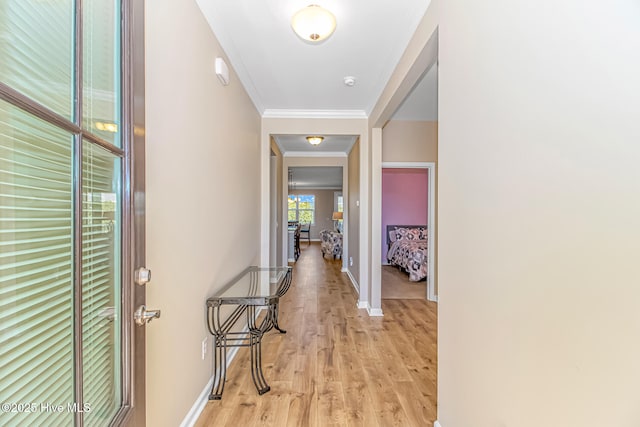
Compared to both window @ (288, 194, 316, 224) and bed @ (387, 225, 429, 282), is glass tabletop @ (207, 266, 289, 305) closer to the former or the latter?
bed @ (387, 225, 429, 282)

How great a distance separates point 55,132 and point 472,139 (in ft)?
4.59

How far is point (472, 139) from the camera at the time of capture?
4.10ft

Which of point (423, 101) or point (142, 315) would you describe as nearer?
point (142, 315)

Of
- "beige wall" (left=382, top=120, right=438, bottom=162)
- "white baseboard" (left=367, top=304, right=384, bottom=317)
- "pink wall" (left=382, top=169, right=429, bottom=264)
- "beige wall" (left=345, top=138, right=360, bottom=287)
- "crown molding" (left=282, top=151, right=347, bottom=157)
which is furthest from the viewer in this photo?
"pink wall" (left=382, top=169, right=429, bottom=264)

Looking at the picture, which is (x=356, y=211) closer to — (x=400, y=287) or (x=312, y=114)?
(x=400, y=287)

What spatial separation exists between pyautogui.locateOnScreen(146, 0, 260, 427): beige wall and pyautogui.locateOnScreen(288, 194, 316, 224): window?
1003 cm

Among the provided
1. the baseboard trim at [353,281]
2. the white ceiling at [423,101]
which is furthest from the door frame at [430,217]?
the baseboard trim at [353,281]

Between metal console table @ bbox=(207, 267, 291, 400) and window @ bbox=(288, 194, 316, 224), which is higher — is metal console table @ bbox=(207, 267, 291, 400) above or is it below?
below

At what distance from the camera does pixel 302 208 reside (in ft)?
41.0

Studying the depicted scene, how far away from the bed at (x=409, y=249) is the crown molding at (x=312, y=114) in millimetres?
2610

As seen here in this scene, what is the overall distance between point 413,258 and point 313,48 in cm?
404

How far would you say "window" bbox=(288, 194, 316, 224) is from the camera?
12414mm

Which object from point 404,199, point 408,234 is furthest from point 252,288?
point 404,199

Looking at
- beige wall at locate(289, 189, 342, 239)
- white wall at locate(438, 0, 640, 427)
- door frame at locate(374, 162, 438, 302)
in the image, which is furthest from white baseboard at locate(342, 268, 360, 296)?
beige wall at locate(289, 189, 342, 239)
